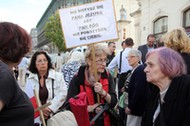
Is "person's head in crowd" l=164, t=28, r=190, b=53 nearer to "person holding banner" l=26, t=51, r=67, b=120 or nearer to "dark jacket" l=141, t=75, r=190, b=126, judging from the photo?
"dark jacket" l=141, t=75, r=190, b=126

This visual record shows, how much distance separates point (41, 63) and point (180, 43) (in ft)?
6.90

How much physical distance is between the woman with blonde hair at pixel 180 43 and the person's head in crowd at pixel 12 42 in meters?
1.96

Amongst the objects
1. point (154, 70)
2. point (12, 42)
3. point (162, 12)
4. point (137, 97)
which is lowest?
point (137, 97)

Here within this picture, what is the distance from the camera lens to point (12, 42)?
1.49m

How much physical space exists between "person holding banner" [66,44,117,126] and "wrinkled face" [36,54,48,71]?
0.87 m

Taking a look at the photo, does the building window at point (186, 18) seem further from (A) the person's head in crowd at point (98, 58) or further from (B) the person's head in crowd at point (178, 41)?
(A) the person's head in crowd at point (98, 58)

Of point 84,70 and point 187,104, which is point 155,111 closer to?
point 187,104

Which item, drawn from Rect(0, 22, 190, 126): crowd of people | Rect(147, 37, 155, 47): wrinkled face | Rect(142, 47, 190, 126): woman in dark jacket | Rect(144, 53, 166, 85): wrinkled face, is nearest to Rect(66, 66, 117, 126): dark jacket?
Rect(0, 22, 190, 126): crowd of people

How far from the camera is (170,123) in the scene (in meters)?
2.00

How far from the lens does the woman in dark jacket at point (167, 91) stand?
6.43ft

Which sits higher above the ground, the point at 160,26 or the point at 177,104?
the point at 160,26

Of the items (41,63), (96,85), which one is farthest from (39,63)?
(96,85)

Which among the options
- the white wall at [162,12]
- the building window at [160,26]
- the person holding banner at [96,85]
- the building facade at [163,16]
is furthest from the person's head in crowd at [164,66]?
the building window at [160,26]

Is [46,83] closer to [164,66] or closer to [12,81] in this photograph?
[164,66]
